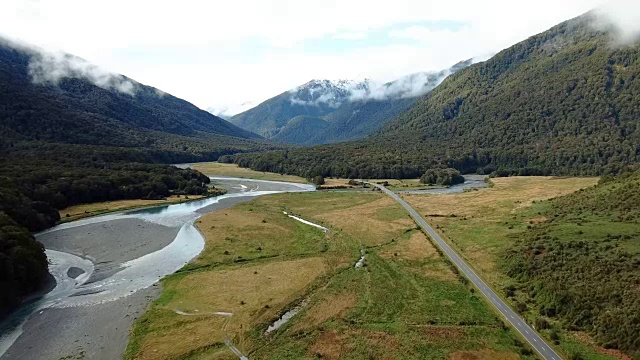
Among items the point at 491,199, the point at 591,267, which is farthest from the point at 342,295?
the point at 491,199

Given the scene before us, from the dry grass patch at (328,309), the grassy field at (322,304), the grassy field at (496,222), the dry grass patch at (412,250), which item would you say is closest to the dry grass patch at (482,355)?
the grassy field at (322,304)

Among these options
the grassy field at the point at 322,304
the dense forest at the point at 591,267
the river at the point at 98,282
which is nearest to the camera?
the grassy field at the point at 322,304

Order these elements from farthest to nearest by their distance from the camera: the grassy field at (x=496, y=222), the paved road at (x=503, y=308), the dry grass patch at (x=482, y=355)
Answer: the grassy field at (x=496, y=222) → the paved road at (x=503, y=308) → the dry grass patch at (x=482, y=355)

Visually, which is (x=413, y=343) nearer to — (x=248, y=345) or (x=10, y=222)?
(x=248, y=345)

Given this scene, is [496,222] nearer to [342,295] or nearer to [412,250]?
[412,250]

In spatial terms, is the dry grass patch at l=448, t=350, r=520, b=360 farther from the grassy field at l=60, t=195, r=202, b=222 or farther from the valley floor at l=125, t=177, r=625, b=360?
the grassy field at l=60, t=195, r=202, b=222

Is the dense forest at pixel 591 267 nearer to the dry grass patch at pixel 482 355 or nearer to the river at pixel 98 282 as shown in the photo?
the dry grass patch at pixel 482 355

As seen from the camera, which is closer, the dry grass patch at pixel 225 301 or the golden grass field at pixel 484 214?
the dry grass patch at pixel 225 301
